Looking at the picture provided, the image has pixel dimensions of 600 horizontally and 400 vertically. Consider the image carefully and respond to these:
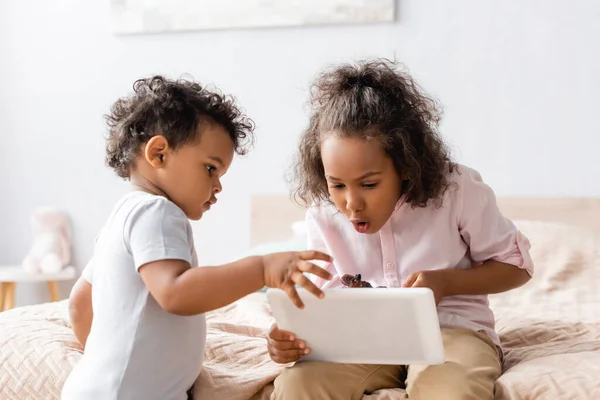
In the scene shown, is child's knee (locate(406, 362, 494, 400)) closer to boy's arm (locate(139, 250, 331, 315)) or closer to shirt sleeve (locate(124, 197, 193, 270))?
boy's arm (locate(139, 250, 331, 315))

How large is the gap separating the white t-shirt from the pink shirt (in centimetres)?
38

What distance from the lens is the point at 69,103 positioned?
3.23m

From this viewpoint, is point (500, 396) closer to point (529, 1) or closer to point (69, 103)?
point (529, 1)

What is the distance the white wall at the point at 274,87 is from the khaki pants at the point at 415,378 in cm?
150

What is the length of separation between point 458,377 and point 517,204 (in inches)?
60.3

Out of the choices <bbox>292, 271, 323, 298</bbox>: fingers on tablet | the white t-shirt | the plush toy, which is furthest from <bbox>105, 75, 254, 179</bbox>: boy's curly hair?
the plush toy

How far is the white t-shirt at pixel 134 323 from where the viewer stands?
1153 mm

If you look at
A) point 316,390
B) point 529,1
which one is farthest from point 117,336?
point 529,1

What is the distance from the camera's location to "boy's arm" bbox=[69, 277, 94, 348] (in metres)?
1.42

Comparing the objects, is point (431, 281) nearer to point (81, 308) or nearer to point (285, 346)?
point (285, 346)

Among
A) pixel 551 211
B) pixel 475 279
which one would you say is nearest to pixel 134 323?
pixel 475 279

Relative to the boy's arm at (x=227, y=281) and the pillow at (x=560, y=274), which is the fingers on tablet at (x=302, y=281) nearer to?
the boy's arm at (x=227, y=281)

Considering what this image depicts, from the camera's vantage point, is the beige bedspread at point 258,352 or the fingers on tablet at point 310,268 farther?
the beige bedspread at point 258,352

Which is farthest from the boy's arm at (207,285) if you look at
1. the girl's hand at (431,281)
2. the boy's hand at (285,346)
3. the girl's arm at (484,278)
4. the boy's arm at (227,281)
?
the girl's arm at (484,278)
